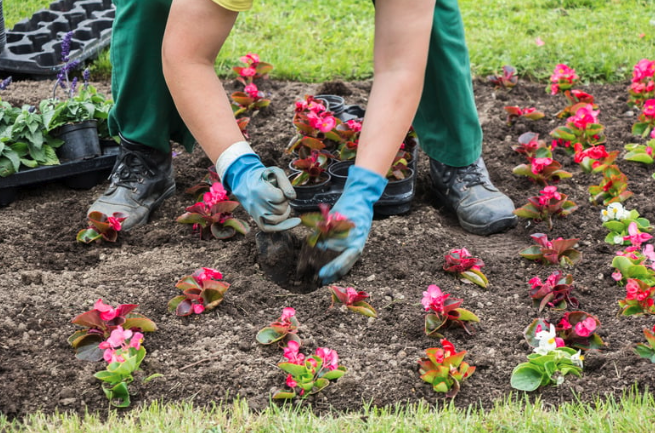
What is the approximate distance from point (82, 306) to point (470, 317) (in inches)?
49.5

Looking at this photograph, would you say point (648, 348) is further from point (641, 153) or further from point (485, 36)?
point (485, 36)

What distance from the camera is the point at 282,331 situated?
2.31m

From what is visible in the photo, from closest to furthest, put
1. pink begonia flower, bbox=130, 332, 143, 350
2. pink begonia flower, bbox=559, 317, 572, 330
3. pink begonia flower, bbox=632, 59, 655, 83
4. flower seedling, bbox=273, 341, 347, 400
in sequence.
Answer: flower seedling, bbox=273, 341, 347, 400, pink begonia flower, bbox=130, 332, 143, 350, pink begonia flower, bbox=559, 317, 572, 330, pink begonia flower, bbox=632, 59, 655, 83

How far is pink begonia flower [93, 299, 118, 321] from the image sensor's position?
7.40ft

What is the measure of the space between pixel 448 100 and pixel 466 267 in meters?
0.73

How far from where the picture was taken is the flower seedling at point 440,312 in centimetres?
237

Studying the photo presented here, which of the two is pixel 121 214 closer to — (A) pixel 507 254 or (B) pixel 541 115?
(A) pixel 507 254

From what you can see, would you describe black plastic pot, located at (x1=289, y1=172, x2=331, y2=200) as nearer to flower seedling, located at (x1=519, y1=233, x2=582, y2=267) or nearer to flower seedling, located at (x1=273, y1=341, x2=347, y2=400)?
flower seedling, located at (x1=519, y1=233, x2=582, y2=267)

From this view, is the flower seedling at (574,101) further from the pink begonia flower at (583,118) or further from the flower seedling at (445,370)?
the flower seedling at (445,370)

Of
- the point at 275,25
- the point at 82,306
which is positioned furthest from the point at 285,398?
the point at 275,25

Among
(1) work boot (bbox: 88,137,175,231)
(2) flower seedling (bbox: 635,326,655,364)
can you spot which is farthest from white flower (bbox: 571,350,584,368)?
(1) work boot (bbox: 88,137,175,231)

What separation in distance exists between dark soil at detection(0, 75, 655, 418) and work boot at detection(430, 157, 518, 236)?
0.17ft

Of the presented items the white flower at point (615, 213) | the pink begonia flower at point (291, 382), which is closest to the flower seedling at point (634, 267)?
the white flower at point (615, 213)

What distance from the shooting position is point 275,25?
16.8 ft
